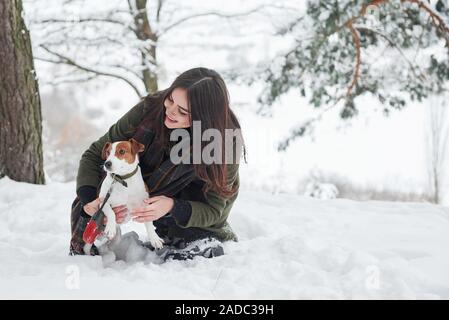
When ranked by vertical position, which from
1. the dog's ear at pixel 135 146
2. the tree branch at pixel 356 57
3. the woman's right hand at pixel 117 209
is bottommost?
the woman's right hand at pixel 117 209

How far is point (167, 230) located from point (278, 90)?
182 inches

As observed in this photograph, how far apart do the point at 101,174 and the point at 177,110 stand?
24.1 inches

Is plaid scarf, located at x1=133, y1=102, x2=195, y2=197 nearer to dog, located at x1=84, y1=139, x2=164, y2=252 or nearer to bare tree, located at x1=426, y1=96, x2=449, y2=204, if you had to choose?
dog, located at x1=84, y1=139, x2=164, y2=252

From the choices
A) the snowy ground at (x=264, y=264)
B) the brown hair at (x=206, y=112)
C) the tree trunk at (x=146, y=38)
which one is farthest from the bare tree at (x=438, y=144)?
the brown hair at (x=206, y=112)

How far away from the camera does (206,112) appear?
7.61 ft

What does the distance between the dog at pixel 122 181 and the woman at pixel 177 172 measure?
1.8 inches

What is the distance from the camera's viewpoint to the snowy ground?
6.91 ft

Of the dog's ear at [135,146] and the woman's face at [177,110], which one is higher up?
A: the woman's face at [177,110]

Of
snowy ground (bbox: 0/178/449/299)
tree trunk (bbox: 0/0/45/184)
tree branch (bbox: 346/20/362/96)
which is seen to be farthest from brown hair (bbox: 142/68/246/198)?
tree branch (bbox: 346/20/362/96)

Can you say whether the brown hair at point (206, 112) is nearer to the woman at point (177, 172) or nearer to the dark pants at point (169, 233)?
the woman at point (177, 172)

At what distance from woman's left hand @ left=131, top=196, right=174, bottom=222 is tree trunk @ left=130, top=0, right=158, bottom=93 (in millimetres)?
5262

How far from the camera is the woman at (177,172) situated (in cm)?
233
